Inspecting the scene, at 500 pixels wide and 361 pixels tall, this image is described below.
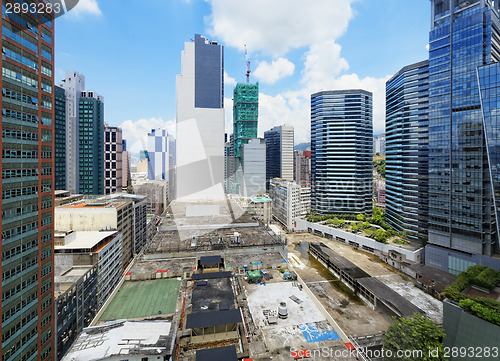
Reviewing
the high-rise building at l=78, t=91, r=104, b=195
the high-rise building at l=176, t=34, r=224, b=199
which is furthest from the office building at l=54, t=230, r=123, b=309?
the high-rise building at l=78, t=91, r=104, b=195

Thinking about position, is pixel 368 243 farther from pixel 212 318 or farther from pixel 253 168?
pixel 253 168

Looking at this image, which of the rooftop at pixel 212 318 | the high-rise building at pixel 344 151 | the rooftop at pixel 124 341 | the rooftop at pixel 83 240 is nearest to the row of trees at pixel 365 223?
the high-rise building at pixel 344 151

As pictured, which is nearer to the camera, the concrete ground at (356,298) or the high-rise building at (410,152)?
the concrete ground at (356,298)

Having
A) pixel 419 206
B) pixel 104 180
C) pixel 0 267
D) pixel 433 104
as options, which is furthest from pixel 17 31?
pixel 104 180

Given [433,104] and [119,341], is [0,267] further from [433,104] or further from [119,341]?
[433,104]

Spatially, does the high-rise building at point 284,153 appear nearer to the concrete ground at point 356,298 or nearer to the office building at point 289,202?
the office building at point 289,202

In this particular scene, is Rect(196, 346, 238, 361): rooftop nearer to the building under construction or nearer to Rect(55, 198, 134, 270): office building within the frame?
Rect(55, 198, 134, 270): office building
